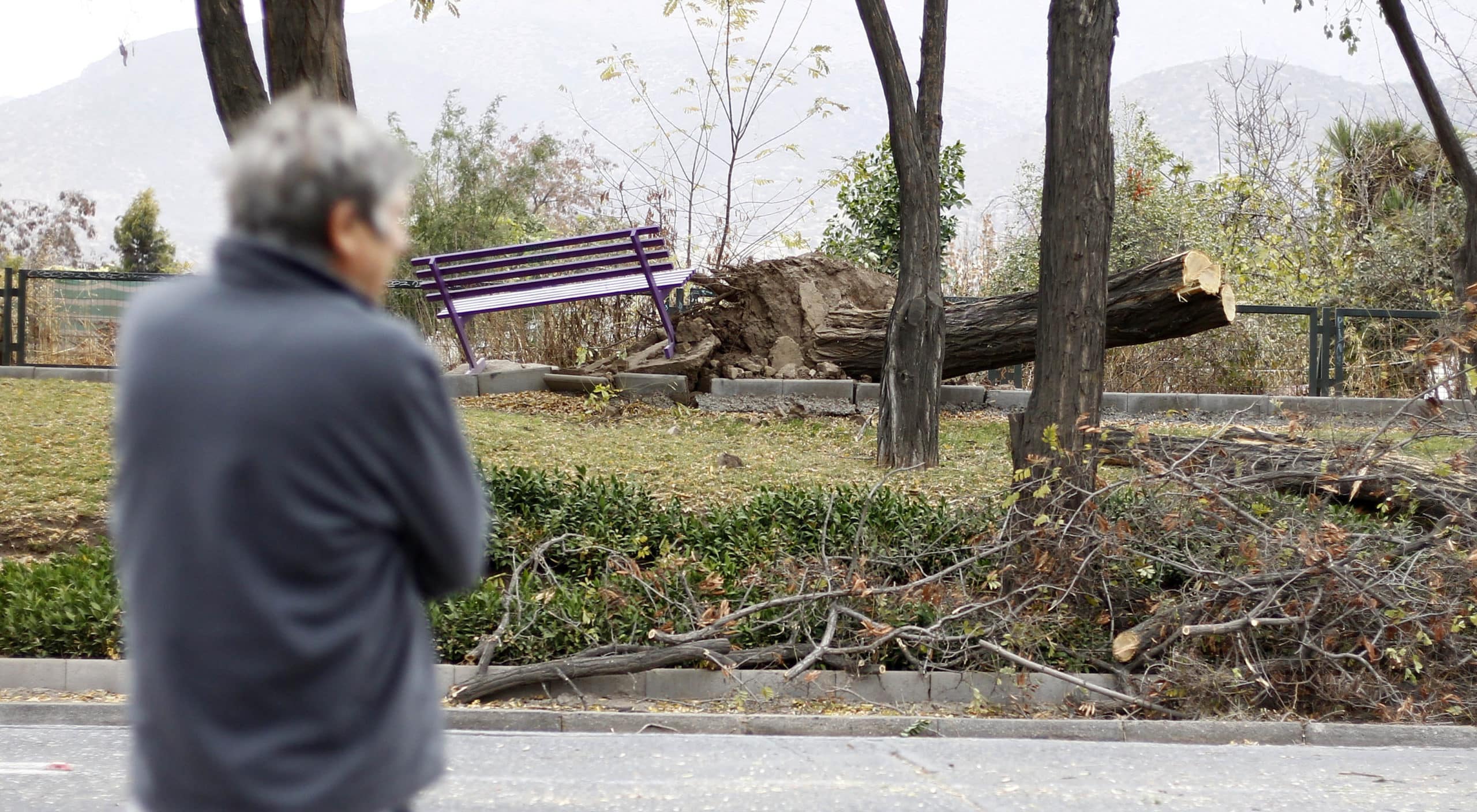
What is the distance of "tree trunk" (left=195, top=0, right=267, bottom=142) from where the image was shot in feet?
27.0

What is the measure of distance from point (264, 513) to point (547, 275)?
13.1m

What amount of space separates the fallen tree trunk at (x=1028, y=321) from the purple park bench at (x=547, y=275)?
2200mm

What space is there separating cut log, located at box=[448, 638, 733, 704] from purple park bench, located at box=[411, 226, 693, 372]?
7983 mm

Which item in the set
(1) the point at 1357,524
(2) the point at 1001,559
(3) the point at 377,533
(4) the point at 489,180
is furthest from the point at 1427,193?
(3) the point at 377,533

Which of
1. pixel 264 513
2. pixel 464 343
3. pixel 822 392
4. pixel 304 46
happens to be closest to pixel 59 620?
pixel 304 46

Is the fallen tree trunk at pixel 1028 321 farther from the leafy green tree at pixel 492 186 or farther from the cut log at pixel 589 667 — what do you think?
the leafy green tree at pixel 492 186

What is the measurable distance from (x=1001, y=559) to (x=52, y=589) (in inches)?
225

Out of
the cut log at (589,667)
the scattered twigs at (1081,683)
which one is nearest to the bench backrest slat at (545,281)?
the cut log at (589,667)

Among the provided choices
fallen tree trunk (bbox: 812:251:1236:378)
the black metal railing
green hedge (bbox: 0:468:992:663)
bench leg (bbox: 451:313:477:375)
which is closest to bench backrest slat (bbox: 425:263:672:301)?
bench leg (bbox: 451:313:477:375)

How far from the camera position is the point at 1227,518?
719 cm

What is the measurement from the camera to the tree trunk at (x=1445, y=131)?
1350 cm

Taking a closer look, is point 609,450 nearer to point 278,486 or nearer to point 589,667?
point 589,667

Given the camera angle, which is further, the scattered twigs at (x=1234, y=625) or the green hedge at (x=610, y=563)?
the green hedge at (x=610, y=563)

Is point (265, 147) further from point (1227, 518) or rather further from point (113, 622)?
point (1227, 518)
